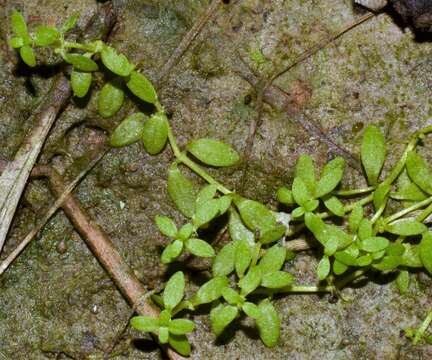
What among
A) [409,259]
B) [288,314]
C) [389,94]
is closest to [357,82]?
[389,94]

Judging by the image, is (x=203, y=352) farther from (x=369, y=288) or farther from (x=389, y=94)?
(x=389, y=94)

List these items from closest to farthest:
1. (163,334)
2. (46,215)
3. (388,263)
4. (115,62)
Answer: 1. (163,334)
2. (388,263)
3. (115,62)
4. (46,215)

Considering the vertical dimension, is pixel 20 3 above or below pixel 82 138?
above

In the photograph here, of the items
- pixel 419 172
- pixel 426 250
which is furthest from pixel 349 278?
pixel 419 172

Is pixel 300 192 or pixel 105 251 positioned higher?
pixel 300 192

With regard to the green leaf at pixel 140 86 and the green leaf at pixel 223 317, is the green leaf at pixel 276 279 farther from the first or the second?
the green leaf at pixel 140 86

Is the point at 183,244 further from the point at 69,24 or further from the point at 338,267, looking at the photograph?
the point at 69,24
